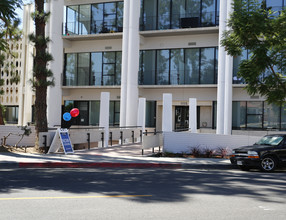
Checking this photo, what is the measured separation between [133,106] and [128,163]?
1484cm

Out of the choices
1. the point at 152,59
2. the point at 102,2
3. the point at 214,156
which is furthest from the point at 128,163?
the point at 102,2

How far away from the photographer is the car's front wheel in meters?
14.2

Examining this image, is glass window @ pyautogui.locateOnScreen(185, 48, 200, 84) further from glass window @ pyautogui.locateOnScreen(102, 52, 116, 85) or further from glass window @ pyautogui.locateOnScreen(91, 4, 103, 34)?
glass window @ pyautogui.locateOnScreen(91, 4, 103, 34)

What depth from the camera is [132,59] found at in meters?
29.5

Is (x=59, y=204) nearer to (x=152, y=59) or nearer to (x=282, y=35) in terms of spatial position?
(x=282, y=35)

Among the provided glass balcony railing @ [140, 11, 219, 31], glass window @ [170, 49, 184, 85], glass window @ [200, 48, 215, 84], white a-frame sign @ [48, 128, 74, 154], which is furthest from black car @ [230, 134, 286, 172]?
glass balcony railing @ [140, 11, 219, 31]

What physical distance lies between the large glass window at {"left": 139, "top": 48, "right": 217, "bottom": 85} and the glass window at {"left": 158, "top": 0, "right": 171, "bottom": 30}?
6.84 ft

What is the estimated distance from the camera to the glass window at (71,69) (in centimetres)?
3369

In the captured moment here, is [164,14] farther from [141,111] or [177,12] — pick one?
[141,111]

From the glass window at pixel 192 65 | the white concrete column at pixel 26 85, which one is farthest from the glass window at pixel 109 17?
the white concrete column at pixel 26 85

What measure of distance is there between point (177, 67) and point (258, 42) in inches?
539

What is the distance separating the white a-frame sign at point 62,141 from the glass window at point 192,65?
14524 mm

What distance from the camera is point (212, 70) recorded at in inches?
1168

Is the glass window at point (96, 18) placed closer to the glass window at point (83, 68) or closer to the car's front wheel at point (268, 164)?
the glass window at point (83, 68)
